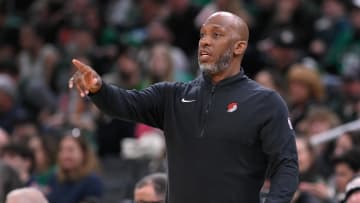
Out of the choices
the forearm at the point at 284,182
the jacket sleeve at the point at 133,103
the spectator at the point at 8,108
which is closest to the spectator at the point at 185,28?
the spectator at the point at 8,108

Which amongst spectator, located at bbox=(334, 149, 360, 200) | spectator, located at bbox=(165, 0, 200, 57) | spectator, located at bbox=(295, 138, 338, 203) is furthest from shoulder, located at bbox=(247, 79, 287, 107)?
spectator, located at bbox=(165, 0, 200, 57)

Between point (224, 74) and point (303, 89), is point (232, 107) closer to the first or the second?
point (224, 74)

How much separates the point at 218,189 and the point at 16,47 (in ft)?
31.0

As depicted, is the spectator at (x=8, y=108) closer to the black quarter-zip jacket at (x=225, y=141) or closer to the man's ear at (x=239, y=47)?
the black quarter-zip jacket at (x=225, y=141)

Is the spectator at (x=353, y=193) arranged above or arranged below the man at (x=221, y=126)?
below

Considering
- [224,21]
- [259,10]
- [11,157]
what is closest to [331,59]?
[259,10]

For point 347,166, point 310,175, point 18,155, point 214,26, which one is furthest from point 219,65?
point 18,155

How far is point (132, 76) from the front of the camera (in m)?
→ 11.8

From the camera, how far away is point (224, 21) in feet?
17.1

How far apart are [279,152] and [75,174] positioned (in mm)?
4672

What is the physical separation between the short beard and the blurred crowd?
2882 millimetres

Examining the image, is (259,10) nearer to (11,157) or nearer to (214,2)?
(214,2)

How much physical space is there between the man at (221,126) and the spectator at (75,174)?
12.3ft

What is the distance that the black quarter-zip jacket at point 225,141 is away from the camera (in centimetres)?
510
